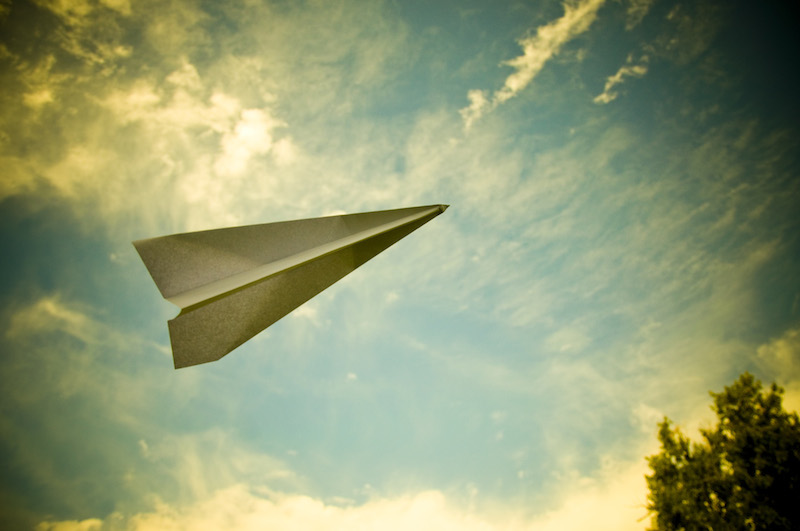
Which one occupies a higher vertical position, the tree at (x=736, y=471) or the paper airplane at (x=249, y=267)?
the paper airplane at (x=249, y=267)

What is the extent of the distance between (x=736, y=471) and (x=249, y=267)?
15.5 meters

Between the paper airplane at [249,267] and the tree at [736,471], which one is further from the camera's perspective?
the tree at [736,471]

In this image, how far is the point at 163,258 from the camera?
410 cm

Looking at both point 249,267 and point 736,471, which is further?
point 736,471

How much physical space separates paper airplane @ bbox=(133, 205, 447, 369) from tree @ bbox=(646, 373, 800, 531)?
13.3 meters

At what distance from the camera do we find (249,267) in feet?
15.3

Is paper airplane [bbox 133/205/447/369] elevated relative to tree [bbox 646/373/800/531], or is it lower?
elevated

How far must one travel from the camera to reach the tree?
8570mm

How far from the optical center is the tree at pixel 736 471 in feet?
28.1

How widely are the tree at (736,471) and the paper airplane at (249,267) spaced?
13.3m

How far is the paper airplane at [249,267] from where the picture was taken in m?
4.01

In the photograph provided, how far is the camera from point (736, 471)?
30.0 ft

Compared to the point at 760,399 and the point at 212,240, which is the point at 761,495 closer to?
the point at 760,399

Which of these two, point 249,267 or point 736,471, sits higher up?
point 249,267
